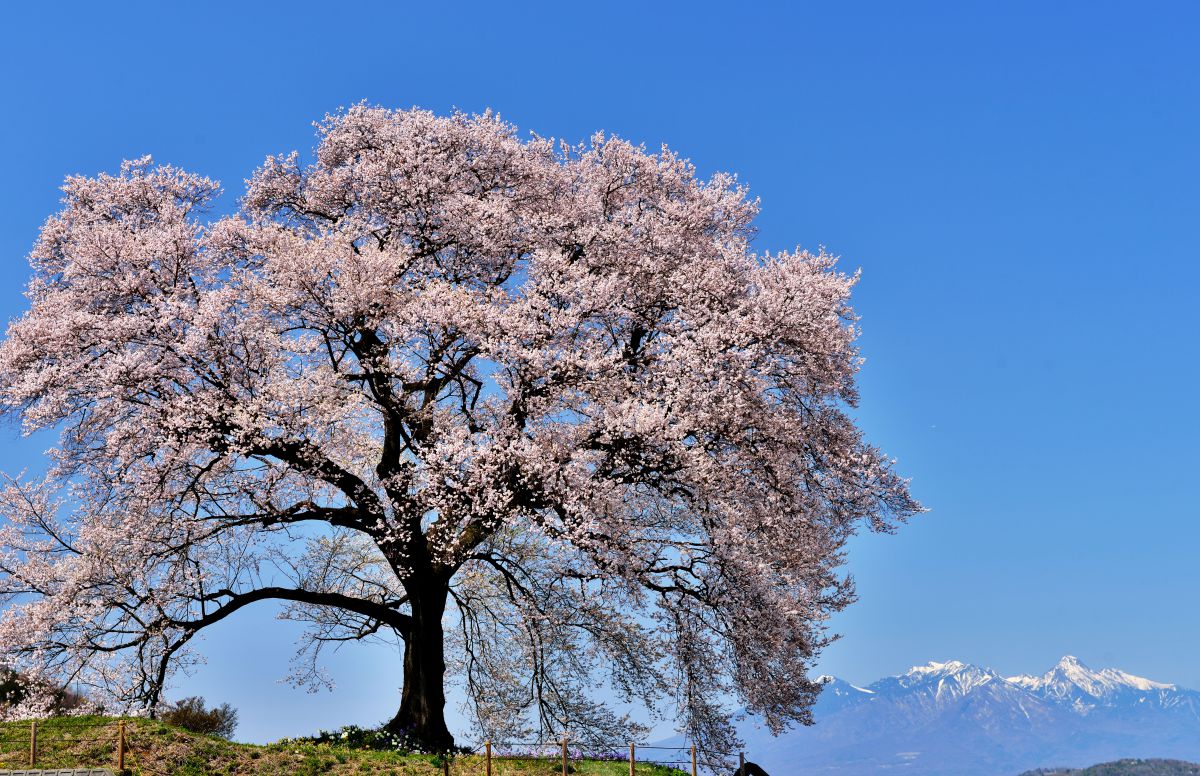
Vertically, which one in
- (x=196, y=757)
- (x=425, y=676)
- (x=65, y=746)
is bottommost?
(x=196, y=757)

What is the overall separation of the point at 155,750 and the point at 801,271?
18213 millimetres

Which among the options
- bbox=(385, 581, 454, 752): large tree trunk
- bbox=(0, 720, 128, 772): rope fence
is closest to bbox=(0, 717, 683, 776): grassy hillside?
bbox=(0, 720, 128, 772): rope fence

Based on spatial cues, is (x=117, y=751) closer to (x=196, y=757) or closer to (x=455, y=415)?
(x=196, y=757)

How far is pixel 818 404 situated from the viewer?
89.4 feet

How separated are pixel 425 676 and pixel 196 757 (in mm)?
6580

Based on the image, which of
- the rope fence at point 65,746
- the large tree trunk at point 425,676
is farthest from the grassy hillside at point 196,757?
the large tree trunk at point 425,676

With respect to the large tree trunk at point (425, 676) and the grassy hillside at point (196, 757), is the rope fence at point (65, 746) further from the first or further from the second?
the large tree trunk at point (425, 676)

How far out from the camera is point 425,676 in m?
27.3

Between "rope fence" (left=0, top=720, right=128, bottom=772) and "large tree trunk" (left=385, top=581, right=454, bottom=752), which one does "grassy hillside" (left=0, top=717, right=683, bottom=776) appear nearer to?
"rope fence" (left=0, top=720, right=128, bottom=772)

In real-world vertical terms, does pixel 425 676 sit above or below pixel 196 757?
above

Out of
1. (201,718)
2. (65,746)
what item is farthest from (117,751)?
(201,718)

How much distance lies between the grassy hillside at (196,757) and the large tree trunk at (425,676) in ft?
7.85

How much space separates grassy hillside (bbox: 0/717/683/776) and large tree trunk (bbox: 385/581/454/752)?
2393mm

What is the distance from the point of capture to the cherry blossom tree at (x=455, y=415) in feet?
78.8
